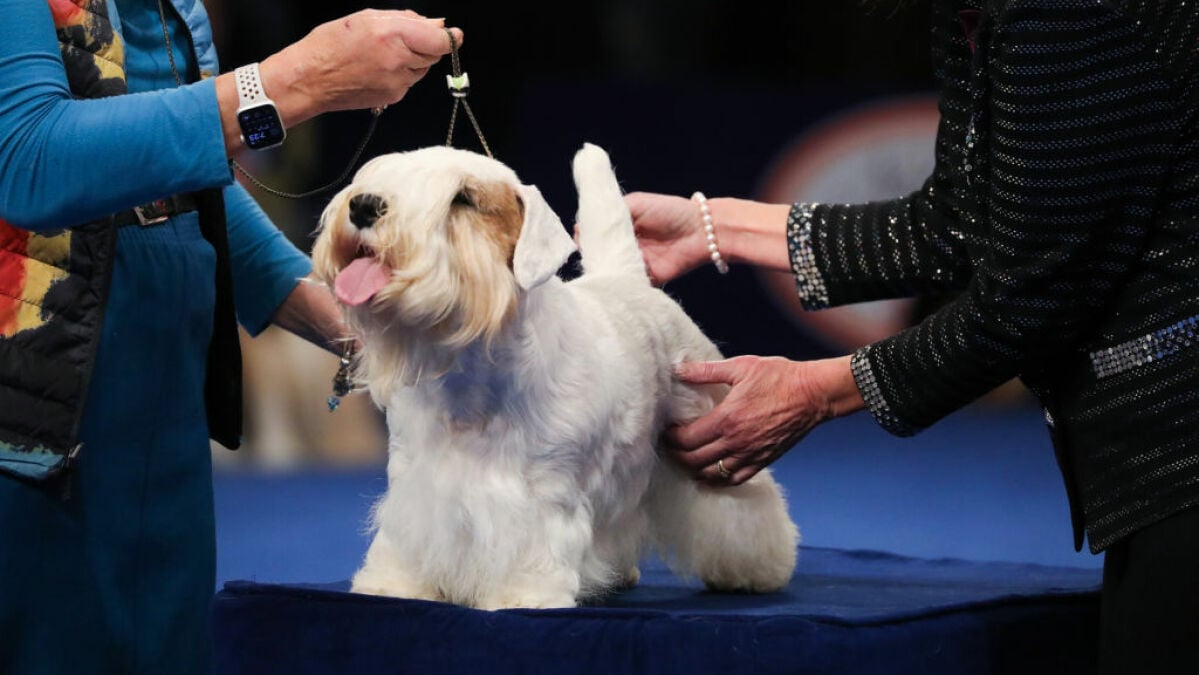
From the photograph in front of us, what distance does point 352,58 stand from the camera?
6.20 feet

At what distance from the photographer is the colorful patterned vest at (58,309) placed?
1869 millimetres

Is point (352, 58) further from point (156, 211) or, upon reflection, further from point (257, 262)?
point (257, 262)

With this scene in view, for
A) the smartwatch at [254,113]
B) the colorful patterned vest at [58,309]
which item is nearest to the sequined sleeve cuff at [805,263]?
the smartwatch at [254,113]

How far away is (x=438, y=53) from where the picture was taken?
194 cm

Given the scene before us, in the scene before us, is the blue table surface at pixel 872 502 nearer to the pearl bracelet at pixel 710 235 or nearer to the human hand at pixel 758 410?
the pearl bracelet at pixel 710 235

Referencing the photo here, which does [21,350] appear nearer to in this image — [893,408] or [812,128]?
[893,408]

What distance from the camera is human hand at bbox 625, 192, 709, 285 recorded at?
2.78m

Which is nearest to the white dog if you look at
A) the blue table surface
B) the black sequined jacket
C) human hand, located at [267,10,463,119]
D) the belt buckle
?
human hand, located at [267,10,463,119]

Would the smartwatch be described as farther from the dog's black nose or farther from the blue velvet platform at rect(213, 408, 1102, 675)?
the blue velvet platform at rect(213, 408, 1102, 675)

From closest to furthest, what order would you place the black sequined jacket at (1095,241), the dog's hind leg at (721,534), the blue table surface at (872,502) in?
the black sequined jacket at (1095,241), the dog's hind leg at (721,534), the blue table surface at (872,502)

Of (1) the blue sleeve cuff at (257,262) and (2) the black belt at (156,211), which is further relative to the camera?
(1) the blue sleeve cuff at (257,262)

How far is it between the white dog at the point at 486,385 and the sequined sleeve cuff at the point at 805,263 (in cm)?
34

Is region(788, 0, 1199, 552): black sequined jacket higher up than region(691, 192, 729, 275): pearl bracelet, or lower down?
higher up

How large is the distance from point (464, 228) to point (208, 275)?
523mm
